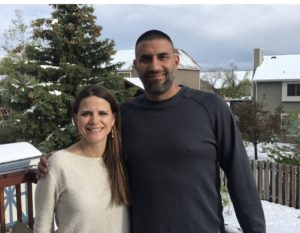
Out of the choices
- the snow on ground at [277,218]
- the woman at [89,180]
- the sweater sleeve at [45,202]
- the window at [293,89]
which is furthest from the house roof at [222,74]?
the sweater sleeve at [45,202]

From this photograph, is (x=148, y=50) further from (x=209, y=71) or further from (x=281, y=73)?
(x=209, y=71)

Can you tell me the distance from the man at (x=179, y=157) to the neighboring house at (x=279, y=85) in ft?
63.1

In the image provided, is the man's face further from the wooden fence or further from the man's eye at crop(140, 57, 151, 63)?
the wooden fence

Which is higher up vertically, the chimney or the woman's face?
the chimney

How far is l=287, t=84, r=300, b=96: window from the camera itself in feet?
68.7

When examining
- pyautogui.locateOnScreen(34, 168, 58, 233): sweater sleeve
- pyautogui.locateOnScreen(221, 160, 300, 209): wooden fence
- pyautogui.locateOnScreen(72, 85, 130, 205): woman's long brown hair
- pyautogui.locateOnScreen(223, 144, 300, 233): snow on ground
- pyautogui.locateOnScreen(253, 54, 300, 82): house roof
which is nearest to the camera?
pyautogui.locateOnScreen(34, 168, 58, 233): sweater sleeve

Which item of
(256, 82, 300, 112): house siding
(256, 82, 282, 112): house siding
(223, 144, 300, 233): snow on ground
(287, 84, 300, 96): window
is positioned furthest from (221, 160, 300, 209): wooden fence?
(287, 84, 300, 96): window

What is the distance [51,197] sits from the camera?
168cm

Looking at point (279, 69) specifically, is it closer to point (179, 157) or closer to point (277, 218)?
point (277, 218)

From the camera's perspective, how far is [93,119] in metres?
1.80

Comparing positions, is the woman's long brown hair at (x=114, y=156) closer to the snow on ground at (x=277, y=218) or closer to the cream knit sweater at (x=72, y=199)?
the cream knit sweater at (x=72, y=199)

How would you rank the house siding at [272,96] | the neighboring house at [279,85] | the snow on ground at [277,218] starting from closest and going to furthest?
1. the snow on ground at [277,218]
2. the neighboring house at [279,85]
3. the house siding at [272,96]

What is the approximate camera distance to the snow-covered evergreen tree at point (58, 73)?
9.66 meters

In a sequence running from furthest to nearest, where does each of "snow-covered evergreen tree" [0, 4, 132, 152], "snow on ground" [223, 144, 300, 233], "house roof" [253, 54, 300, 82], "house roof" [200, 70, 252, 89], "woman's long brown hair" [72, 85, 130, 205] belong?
1. "house roof" [200, 70, 252, 89]
2. "house roof" [253, 54, 300, 82]
3. "snow-covered evergreen tree" [0, 4, 132, 152]
4. "snow on ground" [223, 144, 300, 233]
5. "woman's long brown hair" [72, 85, 130, 205]
